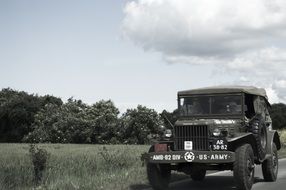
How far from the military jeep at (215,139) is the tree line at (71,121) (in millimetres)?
33847

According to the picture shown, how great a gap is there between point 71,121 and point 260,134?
5154 centimetres

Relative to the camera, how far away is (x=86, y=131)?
64062 millimetres

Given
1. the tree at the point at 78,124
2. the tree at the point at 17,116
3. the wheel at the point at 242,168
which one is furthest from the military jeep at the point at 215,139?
the tree at the point at 17,116

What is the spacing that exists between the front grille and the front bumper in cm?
48

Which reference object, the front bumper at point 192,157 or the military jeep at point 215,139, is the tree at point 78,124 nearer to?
the military jeep at point 215,139

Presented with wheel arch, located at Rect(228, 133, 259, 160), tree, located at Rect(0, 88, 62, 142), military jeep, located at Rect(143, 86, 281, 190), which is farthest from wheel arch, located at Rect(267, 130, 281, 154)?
tree, located at Rect(0, 88, 62, 142)

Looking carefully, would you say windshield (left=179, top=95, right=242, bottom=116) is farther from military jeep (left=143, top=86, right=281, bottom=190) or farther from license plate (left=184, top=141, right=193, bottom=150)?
license plate (left=184, top=141, right=193, bottom=150)

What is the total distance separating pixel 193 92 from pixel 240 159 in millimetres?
2690

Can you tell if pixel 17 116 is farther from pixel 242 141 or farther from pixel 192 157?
pixel 192 157

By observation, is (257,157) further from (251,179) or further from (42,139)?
(42,139)

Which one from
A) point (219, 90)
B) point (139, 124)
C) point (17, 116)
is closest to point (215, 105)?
point (219, 90)

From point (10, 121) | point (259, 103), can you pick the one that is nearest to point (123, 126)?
point (10, 121)

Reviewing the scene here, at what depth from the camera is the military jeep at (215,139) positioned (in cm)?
1288

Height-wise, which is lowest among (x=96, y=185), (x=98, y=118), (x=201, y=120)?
(x=96, y=185)
